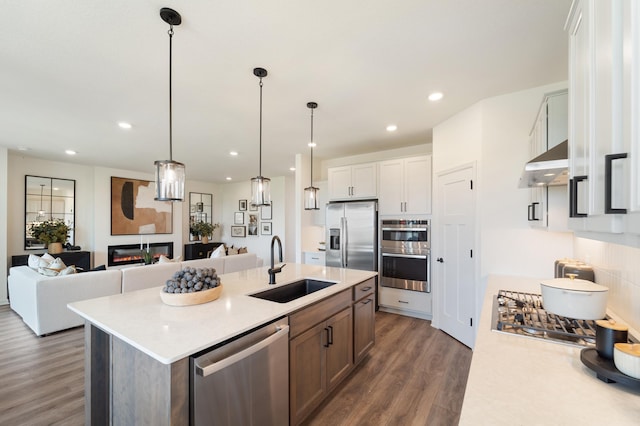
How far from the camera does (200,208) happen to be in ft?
27.3

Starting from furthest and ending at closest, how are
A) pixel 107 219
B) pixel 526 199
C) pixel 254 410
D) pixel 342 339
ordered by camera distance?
pixel 107 219 < pixel 526 199 < pixel 342 339 < pixel 254 410

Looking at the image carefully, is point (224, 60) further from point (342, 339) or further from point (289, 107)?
point (342, 339)

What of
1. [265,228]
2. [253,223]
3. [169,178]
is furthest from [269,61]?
[253,223]

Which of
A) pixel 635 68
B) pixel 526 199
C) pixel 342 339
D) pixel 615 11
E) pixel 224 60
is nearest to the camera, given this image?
pixel 635 68

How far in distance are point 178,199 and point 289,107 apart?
172cm

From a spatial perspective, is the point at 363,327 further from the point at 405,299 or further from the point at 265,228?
the point at 265,228

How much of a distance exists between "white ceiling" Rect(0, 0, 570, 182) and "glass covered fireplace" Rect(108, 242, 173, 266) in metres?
3.32

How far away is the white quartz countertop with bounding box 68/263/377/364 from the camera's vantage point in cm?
119

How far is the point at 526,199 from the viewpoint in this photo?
262 centimetres

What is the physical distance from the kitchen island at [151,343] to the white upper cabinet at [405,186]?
8.39ft

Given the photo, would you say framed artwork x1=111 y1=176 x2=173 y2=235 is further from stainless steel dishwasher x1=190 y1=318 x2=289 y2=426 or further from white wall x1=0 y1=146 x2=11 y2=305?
stainless steel dishwasher x1=190 y1=318 x2=289 y2=426

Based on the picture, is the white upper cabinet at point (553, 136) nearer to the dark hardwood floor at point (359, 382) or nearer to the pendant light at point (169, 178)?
the dark hardwood floor at point (359, 382)

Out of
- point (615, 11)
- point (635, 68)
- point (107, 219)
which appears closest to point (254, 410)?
point (635, 68)

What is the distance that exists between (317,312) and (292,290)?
61cm
